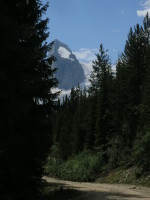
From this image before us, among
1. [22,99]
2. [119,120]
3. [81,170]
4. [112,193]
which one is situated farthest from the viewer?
[119,120]

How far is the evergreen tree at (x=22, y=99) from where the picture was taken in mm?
9617

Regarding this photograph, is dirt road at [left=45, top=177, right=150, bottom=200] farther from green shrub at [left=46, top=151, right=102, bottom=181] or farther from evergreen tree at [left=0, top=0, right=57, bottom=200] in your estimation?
green shrub at [left=46, top=151, right=102, bottom=181]

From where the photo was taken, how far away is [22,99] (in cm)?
1156

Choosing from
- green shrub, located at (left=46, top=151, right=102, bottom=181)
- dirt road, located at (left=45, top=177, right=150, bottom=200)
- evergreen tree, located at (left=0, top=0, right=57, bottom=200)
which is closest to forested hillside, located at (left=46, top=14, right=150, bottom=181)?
green shrub, located at (left=46, top=151, right=102, bottom=181)

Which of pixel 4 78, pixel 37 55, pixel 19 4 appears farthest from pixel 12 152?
pixel 19 4

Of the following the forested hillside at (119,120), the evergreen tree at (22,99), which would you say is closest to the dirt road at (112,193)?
the evergreen tree at (22,99)

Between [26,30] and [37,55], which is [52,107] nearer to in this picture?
[37,55]

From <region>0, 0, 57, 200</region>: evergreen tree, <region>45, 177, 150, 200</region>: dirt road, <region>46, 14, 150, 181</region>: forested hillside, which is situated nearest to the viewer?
<region>0, 0, 57, 200</region>: evergreen tree

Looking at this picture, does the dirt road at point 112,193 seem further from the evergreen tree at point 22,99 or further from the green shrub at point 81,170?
the green shrub at point 81,170

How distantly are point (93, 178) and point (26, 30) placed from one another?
28.0 meters

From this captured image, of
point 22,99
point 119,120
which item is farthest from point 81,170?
point 22,99

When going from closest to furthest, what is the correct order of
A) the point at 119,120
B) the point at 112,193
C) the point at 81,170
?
the point at 112,193
the point at 81,170
the point at 119,120

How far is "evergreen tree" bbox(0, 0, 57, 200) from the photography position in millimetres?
9617

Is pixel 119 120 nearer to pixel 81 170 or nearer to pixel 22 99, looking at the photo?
pixel 81 170
